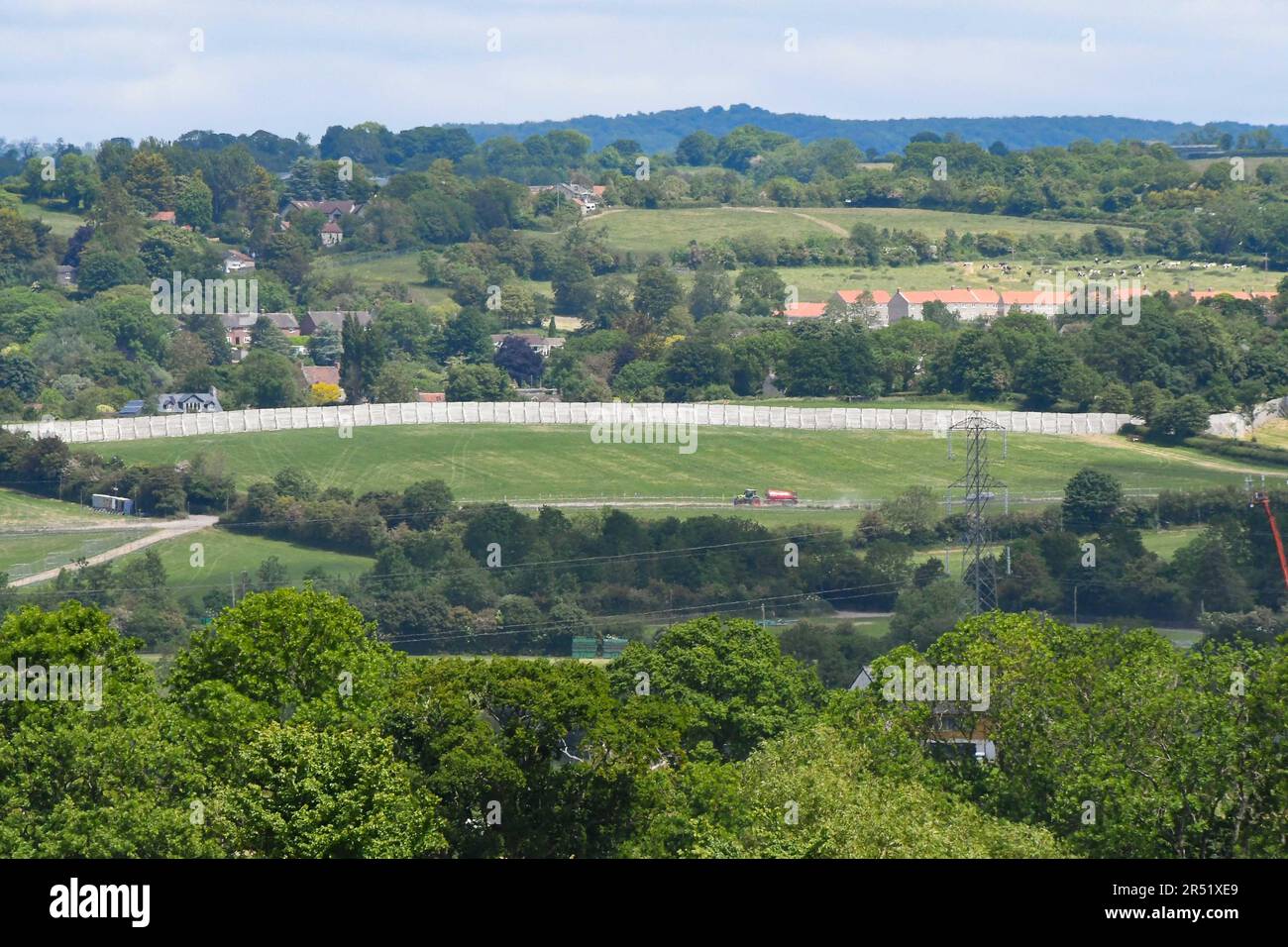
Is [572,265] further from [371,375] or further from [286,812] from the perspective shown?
[286,812]

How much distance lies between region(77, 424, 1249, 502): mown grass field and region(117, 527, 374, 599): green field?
10.8m

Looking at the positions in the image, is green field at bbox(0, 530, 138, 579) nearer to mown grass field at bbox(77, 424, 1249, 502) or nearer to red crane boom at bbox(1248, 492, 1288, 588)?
mown grass field at bbox(77, 424, 1249, 502)

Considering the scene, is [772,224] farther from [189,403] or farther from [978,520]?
[978,520]

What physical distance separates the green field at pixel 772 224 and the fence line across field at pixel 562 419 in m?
69.0

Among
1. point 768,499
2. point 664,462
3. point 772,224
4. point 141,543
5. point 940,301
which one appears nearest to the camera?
point 141,543

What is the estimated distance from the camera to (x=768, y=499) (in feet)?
304

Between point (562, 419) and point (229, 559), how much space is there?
34893mm

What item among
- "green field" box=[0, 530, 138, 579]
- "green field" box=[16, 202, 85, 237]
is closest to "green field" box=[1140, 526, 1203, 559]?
"green field" box=[0, 530, 138, 579]

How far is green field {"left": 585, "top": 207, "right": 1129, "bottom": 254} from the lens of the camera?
18500cm

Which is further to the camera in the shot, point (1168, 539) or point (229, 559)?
point (1168, 539)

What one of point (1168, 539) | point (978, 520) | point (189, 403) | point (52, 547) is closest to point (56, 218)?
point (189, 403)

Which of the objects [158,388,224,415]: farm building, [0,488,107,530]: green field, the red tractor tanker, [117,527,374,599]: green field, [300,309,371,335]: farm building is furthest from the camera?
[300,309,371,335]: farm building

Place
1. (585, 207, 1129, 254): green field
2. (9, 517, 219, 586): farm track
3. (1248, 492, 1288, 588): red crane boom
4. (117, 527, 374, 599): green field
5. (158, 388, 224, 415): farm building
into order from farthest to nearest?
(585, 207, 1129, 254): green field
(158, 388, 224, 415): farm building
(1248, 492, 1288, 588): red crane boom
(9, 517, 219, 586): farm track
(117, 527, 374, 599): green field

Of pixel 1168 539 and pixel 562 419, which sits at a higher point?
pixel 562 419
